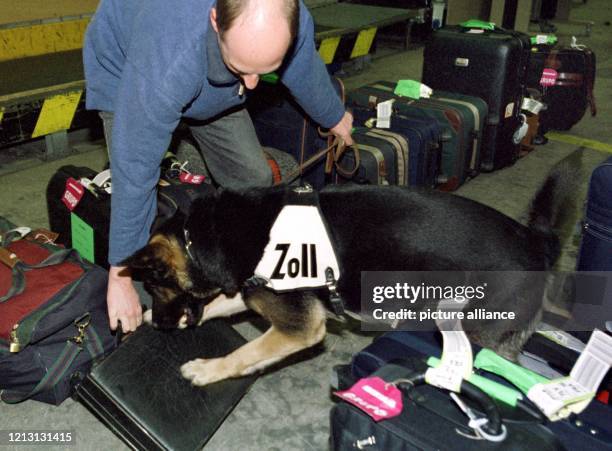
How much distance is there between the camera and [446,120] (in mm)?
3799

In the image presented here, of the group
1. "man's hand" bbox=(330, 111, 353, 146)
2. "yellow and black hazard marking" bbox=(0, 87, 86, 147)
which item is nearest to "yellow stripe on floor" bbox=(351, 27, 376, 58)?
"yellow and black hazard marking" bbox=(0, 87, 86, 147)

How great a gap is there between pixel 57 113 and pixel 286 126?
5.85 feet

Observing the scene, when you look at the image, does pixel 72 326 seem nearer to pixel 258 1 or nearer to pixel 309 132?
pixel 258 1

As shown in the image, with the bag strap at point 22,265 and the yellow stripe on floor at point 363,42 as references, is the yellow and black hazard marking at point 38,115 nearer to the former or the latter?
the bag strap at point 22,265

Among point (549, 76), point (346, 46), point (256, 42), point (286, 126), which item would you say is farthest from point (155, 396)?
point (346, 46)

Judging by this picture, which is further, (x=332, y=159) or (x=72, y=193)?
(x=332, y=159)

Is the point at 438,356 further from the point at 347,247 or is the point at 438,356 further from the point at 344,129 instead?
the point at 344,129

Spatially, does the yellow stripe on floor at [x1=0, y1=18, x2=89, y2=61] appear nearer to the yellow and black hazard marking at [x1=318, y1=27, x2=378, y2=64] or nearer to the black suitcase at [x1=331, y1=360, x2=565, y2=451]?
the yellow and black hazard marking at [x1=318, y1=27, x2=378, y2=64]

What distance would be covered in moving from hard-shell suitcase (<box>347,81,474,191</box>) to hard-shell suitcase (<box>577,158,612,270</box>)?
1581 mm

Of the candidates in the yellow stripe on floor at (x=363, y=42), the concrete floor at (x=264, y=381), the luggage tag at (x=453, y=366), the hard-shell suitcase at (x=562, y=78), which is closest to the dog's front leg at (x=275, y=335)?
the concrete floor at (x=264, y=381)

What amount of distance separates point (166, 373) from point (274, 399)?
425mm

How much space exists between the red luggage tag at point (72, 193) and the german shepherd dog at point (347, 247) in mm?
614

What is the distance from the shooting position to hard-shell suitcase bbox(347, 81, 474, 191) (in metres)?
3.80

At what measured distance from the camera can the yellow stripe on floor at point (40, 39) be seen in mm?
4734
